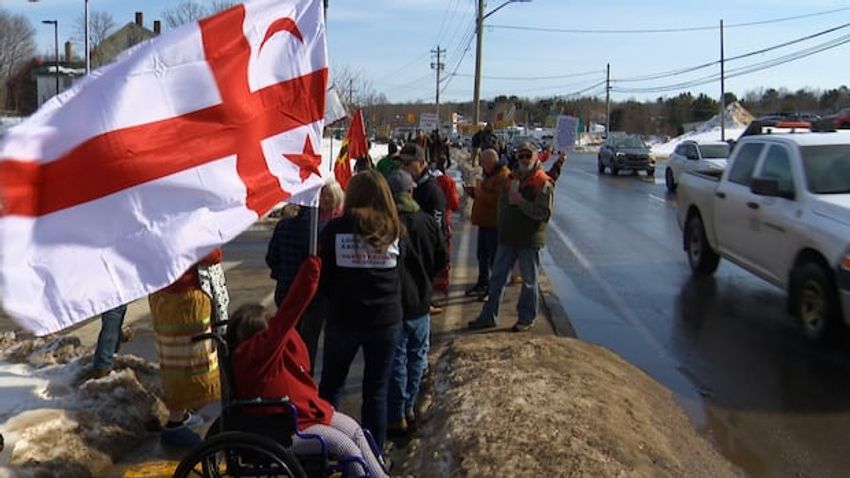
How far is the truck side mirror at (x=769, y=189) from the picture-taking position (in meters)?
8.41

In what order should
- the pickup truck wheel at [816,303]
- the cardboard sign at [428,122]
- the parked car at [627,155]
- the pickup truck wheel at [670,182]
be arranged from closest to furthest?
the pickup truck wheel at [816,303] < the pickup truck wheel at [670,182] < the cardboard sign at [428,122] < the parked car at [627,155]

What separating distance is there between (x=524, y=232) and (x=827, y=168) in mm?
3259

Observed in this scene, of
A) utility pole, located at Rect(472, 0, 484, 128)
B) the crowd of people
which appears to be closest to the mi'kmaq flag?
the crowd of people

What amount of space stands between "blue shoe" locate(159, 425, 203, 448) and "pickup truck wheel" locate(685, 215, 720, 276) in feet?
25.2

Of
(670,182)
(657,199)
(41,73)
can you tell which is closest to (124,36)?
(41,73)

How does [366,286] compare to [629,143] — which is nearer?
[366,286]

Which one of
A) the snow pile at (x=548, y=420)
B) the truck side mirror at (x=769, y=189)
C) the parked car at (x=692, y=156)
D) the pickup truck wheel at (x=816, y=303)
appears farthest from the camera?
the parked car at (x=692, y=156)

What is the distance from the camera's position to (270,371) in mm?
3857

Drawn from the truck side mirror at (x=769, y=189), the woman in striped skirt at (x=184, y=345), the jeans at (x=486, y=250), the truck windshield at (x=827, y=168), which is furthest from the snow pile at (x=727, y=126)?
the woman in striped skirt at (x=184, y=345)

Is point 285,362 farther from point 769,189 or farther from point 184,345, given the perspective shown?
point 769,189

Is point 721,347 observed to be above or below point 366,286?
below

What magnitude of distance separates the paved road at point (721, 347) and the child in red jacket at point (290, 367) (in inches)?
105

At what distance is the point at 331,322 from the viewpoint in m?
4.64

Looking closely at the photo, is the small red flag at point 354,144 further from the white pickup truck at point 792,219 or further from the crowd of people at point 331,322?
the white pickup truck at point 792,219
